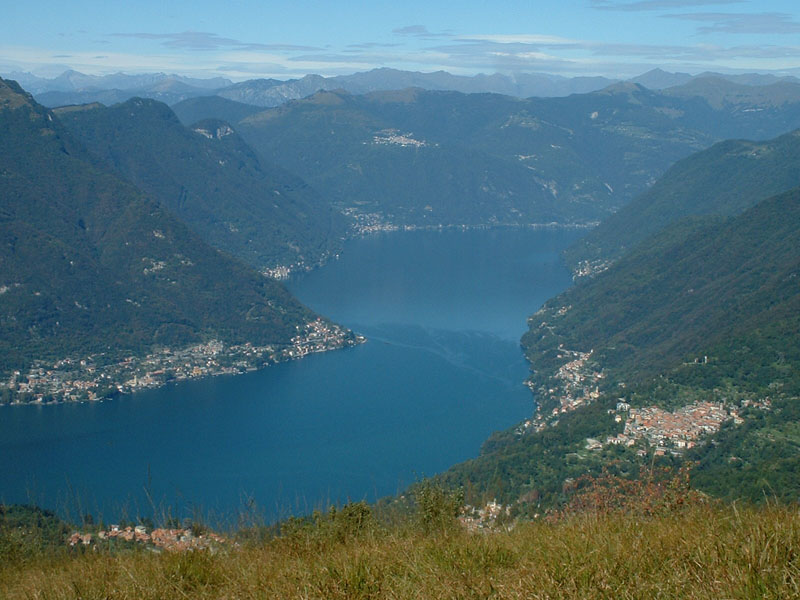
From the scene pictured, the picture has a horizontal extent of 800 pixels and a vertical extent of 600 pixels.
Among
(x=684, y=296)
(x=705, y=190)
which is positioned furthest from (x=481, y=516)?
(x=705, y=190)

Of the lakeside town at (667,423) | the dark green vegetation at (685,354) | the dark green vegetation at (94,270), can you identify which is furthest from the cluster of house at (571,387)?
the dark green vegetation at (94,270)

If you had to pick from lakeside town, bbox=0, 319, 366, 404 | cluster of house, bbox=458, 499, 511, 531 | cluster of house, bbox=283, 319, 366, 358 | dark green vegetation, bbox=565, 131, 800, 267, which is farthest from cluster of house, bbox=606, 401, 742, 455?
dark green vegetation, bbox=565, 131, 800, 267

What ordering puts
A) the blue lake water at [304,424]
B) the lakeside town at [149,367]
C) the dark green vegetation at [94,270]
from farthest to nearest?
the dark green vegetation at [94,270], the lakeside town at [149,367], the blue lake water at [304,424]

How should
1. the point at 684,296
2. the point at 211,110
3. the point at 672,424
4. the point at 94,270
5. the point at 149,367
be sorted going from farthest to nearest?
1. the point at 211,110
2. the point at 94,270
3. the point at 149,367
4. the point at 684,296
5. the point at 672,424

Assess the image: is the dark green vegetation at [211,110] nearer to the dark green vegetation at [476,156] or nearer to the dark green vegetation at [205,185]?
the dark green vegetation at [476,156]

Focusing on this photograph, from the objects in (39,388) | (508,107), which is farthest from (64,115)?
(508,107)

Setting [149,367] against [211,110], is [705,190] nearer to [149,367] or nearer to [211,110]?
[149,367]
